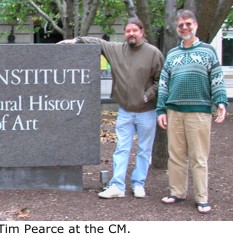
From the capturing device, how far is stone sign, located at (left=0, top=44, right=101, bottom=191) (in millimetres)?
5414

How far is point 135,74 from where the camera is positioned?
5258 mm

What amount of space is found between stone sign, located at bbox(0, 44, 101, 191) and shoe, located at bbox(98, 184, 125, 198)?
374 mm

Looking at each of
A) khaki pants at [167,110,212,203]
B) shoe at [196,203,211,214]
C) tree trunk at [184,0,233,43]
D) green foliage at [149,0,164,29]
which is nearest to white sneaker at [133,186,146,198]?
khaki pants at [167,110,212,203]

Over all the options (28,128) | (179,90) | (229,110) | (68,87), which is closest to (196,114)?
(179,90)

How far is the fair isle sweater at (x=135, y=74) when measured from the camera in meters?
5.26

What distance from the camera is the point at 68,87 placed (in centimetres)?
548

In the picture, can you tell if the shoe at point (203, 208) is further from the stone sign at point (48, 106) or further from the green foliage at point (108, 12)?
the green foliage at point (108, 12)

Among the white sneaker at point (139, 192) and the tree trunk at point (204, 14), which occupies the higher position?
the tree trunk at point (204, 14)

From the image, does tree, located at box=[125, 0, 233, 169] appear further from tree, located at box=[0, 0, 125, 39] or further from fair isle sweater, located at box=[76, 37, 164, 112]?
tree, located at box=[0, 0, 125, 39]

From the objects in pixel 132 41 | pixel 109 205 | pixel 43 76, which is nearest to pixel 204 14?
pixel 132 41

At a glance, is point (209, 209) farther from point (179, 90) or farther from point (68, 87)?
point (68, 87)

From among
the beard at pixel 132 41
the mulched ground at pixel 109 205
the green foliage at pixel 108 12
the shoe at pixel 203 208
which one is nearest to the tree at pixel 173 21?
the mulched ground at pixel 109 205

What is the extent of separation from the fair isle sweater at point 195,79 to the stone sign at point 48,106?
92cm

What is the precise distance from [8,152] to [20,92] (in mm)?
643
